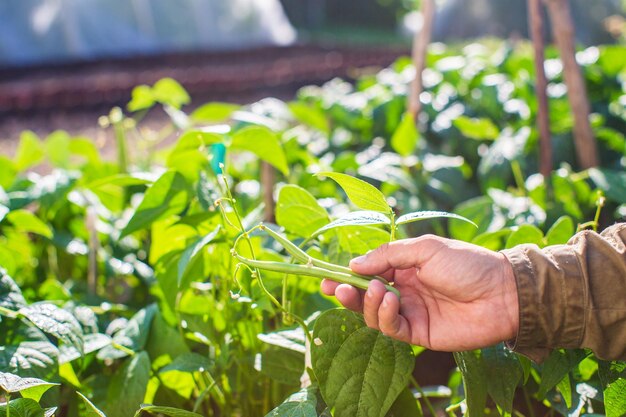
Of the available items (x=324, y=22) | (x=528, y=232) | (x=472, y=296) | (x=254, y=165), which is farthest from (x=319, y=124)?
(x=324, y=22)

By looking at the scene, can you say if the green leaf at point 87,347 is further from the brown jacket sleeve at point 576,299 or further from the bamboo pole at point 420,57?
the bamboo pole at point 420,57

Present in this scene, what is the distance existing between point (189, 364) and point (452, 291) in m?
0.36

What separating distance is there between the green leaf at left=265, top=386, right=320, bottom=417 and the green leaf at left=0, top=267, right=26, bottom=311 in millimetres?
401

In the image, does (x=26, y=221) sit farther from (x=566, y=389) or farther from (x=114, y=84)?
(x=114, y=84)

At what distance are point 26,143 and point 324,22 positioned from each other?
41.0 ft

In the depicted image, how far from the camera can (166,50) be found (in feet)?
25.3

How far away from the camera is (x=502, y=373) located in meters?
0.83

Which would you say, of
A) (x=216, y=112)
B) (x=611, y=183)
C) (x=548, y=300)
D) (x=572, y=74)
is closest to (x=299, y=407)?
(x=548, y=300)

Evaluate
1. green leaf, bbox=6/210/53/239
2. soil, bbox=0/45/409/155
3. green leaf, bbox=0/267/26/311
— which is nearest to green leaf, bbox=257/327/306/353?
green leaf, bbox=0/267/26/311

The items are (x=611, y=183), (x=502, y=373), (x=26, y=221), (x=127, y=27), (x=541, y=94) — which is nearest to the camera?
(x=502, y=373)

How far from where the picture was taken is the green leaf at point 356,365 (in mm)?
745

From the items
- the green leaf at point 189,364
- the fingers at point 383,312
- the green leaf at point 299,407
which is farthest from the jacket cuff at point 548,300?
the green leaf at point 189,364

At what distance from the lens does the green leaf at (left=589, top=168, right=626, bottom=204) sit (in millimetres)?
1267

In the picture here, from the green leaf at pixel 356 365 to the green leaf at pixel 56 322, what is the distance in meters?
0.33
